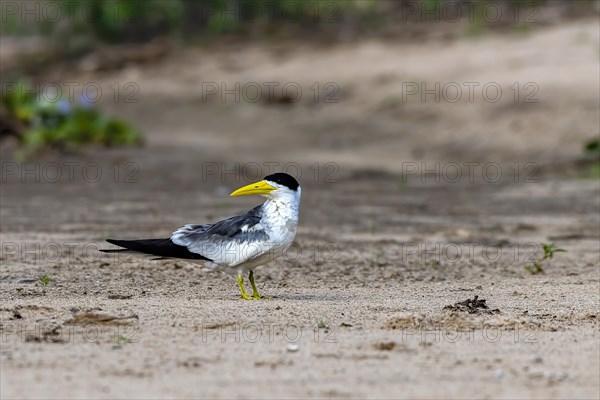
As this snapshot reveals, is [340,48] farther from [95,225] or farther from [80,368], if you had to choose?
[80,368]

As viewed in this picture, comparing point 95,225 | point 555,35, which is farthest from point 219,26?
point 95,225

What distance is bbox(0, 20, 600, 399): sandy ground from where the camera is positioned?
216 inches

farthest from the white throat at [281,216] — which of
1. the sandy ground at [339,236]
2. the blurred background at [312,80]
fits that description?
the blurred background at [312,80]

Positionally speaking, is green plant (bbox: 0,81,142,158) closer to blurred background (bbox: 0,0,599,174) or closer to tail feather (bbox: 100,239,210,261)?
blurred background (bbox: 0,0,599,174)

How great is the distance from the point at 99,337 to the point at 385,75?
46.4 feet

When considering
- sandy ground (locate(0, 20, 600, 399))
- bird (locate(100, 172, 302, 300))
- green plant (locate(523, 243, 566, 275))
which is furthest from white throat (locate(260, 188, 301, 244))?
green plant (locate(523, 243, 566, 275))

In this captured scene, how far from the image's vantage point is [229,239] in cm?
721

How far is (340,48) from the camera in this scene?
72.0 feet

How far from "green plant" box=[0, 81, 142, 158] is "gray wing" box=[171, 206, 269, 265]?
9.16 metres

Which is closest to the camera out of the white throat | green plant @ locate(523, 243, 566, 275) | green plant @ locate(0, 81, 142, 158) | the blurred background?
the white throat

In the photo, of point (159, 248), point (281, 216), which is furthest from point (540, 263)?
point (159, 248)

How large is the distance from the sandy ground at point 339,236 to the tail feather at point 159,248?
26 cm

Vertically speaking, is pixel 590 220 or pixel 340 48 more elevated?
pixel 340 48

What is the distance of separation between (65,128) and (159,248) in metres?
9.46
